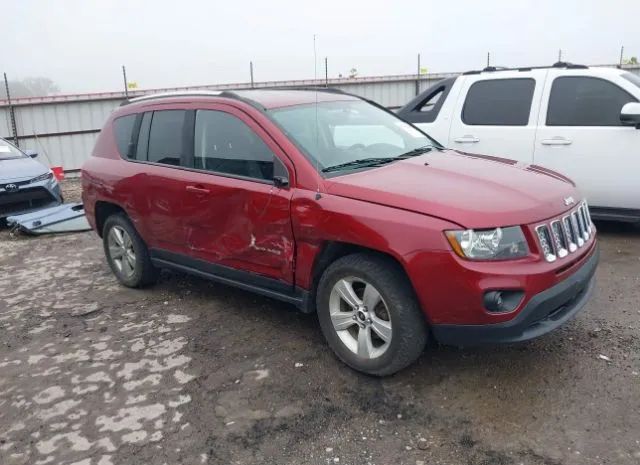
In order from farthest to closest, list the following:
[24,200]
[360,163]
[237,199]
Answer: [24,200]
[237,199]
[360,163]

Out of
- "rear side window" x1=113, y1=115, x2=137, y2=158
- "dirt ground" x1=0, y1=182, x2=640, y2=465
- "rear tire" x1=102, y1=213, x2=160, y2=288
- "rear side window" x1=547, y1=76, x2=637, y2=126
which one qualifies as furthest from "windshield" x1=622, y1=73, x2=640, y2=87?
"rear tire" x1=102, y1=213, x2=160, y2=288

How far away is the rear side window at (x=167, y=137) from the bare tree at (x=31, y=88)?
10275mm

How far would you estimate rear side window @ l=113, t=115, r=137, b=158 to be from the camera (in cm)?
489

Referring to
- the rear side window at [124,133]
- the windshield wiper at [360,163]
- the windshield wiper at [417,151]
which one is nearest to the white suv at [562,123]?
the windshield wiper at [417,151]

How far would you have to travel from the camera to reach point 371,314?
3.24 metres

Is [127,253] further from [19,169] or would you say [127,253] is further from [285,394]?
[19,169]

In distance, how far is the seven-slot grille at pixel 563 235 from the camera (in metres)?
3.00

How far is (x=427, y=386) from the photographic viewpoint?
3.23 meters

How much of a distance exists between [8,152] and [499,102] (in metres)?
7.39

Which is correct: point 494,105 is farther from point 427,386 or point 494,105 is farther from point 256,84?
point 256,84

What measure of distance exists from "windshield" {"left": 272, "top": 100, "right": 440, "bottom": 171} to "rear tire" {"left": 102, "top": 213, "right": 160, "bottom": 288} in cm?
188

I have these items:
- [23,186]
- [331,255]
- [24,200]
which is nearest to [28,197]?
[24,200]

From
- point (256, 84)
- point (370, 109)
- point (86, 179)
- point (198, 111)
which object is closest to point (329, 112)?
point (370, 109)

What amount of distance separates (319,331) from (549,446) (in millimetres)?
1768
